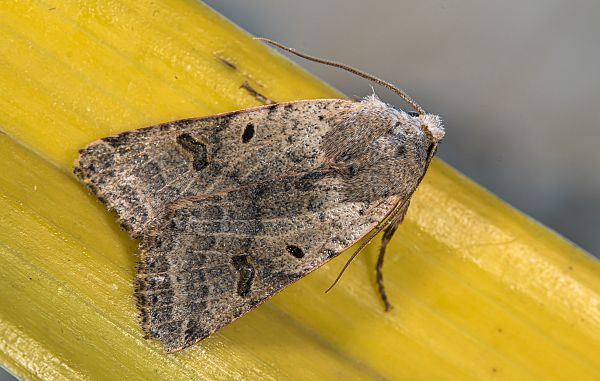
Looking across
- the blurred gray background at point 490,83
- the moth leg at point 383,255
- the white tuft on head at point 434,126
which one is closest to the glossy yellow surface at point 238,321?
the moth leg at point 383,255

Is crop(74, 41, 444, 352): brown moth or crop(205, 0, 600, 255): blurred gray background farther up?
crop(205, 0, 600, 255): blurred gray background

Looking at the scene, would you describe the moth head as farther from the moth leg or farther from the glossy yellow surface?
the moth leg

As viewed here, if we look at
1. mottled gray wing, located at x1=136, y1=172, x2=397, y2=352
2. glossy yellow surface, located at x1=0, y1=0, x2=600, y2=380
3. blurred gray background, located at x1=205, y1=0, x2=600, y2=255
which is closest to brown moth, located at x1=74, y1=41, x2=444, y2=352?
mottled gray wing, located at x1=136, y1=172, x2=397, y2=352

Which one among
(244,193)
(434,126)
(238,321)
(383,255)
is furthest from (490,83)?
(238,321)

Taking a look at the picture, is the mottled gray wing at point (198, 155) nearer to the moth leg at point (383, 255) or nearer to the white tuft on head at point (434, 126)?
the white tuft on head at point (434, 126)

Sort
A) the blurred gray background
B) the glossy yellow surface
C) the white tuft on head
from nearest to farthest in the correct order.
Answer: the glossy yellow surface < the white tuft on head < the blurred gray background
